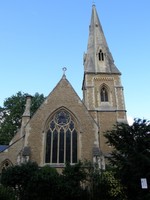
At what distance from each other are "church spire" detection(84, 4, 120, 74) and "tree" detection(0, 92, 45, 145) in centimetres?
1101

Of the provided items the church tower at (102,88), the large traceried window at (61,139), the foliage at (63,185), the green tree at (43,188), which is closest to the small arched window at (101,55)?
the church tower at (102,88)

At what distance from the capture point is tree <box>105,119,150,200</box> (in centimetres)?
1182

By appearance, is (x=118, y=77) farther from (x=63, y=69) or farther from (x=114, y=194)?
(x=114, y=194)

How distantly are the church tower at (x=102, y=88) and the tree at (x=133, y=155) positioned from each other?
856 centimetres

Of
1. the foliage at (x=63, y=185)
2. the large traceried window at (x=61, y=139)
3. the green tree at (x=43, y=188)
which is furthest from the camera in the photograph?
the large traceried window at (x=61, y=139)

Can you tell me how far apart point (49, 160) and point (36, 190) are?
484 centimetres

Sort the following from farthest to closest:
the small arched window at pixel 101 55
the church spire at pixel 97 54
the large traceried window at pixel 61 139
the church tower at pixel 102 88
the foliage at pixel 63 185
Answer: the small arched window at pixel 101 55
the church spire at pixel 97 54
the church tower at pixel 102 88
the large traceried window at pixel 61 139
the foliage at pixel 63 185

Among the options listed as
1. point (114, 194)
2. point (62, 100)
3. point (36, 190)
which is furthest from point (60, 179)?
point (62, 100)

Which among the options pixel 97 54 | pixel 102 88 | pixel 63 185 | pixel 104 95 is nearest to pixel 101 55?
pixel 97 54

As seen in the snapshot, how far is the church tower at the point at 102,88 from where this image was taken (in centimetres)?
2425

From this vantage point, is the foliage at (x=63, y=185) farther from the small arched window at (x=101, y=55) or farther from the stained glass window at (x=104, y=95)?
the small arched window at (x=101, y=55)

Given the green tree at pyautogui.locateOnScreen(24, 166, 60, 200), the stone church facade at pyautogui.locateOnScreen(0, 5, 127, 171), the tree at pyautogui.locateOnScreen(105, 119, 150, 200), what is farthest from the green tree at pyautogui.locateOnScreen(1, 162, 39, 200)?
the tree at pyautogui.locateOnScreen(105, 119, 150, 200)

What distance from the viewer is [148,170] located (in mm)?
12031

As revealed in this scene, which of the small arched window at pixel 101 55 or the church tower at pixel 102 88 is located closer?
the church tower at pixel 102 88
